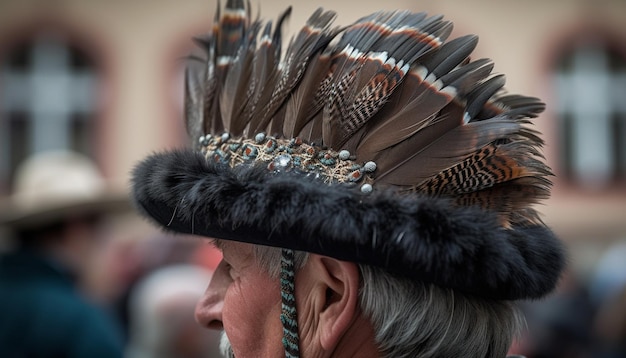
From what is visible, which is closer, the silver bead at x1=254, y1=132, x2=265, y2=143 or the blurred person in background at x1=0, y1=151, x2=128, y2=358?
the silver bead at x1=254, y1=132, x2=265, y2=143

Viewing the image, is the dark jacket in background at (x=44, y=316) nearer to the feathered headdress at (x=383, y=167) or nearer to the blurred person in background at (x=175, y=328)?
the blurred person in background at (x=175, y=328)

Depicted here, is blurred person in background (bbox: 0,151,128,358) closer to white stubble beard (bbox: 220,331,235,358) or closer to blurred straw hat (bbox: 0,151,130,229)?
blurred straw hat (bbox: 0,151,130,229)

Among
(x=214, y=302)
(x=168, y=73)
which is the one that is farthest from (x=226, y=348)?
(x=168, y=73)

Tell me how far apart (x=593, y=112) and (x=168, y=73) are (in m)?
8.34

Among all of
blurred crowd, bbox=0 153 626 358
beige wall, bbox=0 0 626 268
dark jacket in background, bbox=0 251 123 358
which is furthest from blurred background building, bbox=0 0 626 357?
dark jacket in background, bbox=0 251 123 358

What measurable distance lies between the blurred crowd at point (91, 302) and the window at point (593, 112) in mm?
11067

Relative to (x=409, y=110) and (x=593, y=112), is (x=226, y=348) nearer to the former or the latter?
(x=409, y=110)

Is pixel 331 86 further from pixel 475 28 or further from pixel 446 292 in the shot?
pixel 475 28

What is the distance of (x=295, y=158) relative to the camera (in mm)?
1925

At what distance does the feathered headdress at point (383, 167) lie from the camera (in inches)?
69.6

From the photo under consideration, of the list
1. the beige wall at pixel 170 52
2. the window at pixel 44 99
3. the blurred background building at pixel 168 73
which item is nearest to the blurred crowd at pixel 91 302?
the beige wall at pixel 170 52

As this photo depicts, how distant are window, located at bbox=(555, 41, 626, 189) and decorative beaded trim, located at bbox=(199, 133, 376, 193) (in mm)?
15831

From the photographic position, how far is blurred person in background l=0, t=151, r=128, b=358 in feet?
12.8

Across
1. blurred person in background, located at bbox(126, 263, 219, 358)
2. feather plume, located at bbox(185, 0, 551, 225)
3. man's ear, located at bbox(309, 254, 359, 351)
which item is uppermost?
feather plume, located at bbox(185, 0, 551, 225)
